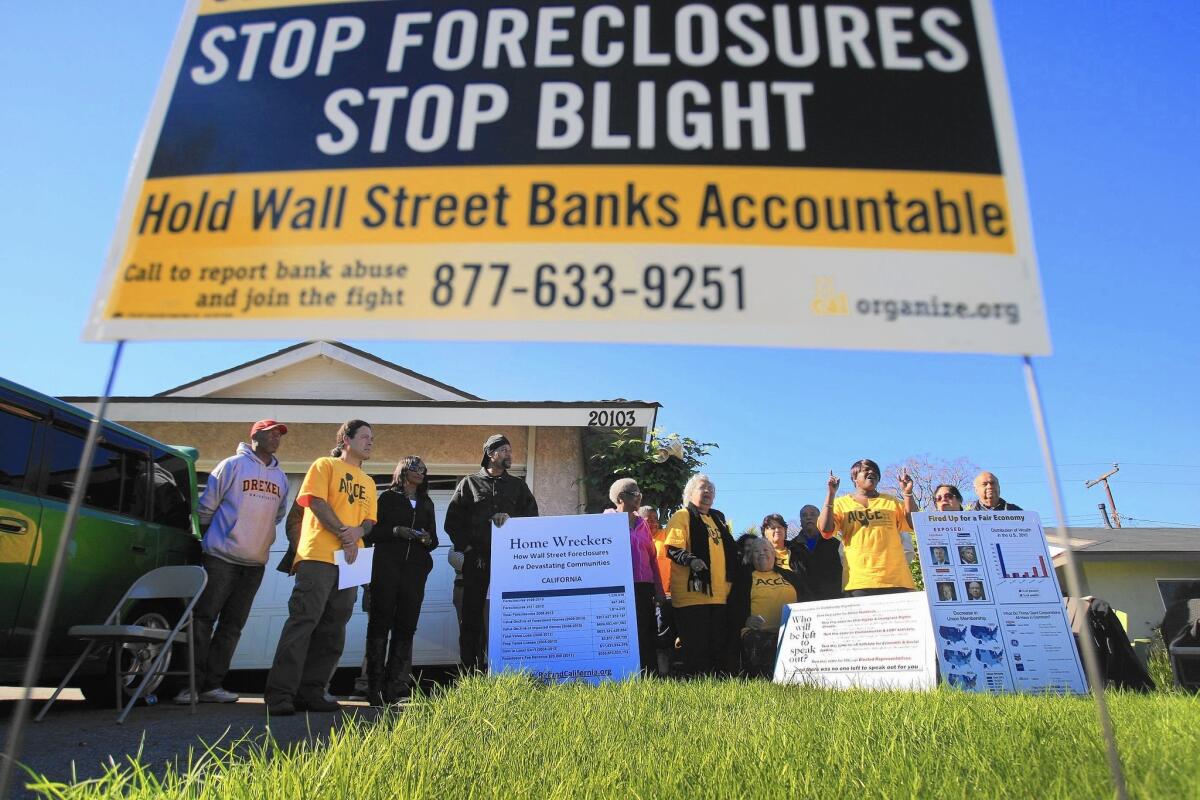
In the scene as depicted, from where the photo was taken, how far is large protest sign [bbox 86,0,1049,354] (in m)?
1.71

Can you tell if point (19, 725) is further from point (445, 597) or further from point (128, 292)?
point (445, 597)

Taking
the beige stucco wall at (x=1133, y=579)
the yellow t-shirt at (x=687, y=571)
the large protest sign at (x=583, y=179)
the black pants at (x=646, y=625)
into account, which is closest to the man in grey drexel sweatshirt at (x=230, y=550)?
the black pants at (x=646, y=625)

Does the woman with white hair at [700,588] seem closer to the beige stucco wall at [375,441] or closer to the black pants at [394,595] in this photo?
the black pants at [394,595]

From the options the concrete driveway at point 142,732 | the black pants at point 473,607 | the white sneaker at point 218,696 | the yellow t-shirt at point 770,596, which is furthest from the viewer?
the yellow t-shirt at point 770,596

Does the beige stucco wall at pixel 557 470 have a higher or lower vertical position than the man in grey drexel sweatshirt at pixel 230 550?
higher

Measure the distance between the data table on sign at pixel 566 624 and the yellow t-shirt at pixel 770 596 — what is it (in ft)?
5.00

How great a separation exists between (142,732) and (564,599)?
113 inches

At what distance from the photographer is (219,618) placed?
539cm

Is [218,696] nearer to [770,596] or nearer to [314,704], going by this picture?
[314,704]

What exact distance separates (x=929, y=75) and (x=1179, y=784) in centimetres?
198

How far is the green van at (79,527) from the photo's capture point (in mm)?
3980

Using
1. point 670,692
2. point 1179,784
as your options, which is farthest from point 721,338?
point 670,692

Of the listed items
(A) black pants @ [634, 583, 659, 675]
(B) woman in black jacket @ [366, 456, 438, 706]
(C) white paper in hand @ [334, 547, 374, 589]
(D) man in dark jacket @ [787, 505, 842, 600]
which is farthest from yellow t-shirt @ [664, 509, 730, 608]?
(C) white paper in hand @ [334, 547, 374, 589]

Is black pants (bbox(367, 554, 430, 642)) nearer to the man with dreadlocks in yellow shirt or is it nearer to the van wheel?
the van wheel
